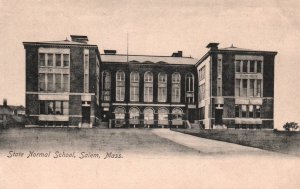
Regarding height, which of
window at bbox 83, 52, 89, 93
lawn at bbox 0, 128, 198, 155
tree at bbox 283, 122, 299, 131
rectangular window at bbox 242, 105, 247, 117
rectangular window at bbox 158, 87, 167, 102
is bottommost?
lawn at bbox 0, 128, 198, 155

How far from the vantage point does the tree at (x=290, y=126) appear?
37.5 ft

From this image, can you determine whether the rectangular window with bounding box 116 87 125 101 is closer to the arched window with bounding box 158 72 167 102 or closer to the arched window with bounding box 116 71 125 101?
the arched window with bounding box 116 71 125 101

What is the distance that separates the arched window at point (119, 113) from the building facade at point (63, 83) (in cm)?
800

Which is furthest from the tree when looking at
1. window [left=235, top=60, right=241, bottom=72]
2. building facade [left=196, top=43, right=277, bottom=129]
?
window [left=235, top=60, right=241, bottom=72]

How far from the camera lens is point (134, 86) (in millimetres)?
27391

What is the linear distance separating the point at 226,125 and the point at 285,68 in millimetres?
6924

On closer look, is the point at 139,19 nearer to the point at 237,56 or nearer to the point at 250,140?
the point at 250,140

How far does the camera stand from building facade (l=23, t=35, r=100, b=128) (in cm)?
1625

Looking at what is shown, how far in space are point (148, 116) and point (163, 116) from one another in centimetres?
91

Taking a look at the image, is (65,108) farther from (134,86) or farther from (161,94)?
(161,94)

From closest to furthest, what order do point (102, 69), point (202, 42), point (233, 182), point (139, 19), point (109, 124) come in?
point (233, 182) < point (139, 19) < point (202, 42) < point (109, 124) < point (102, 69)

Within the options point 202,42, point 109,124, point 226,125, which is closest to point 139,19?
point 202,42

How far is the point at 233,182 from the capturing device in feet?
33.7

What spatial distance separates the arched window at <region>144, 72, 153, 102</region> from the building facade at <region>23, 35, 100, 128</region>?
27.5 feet
